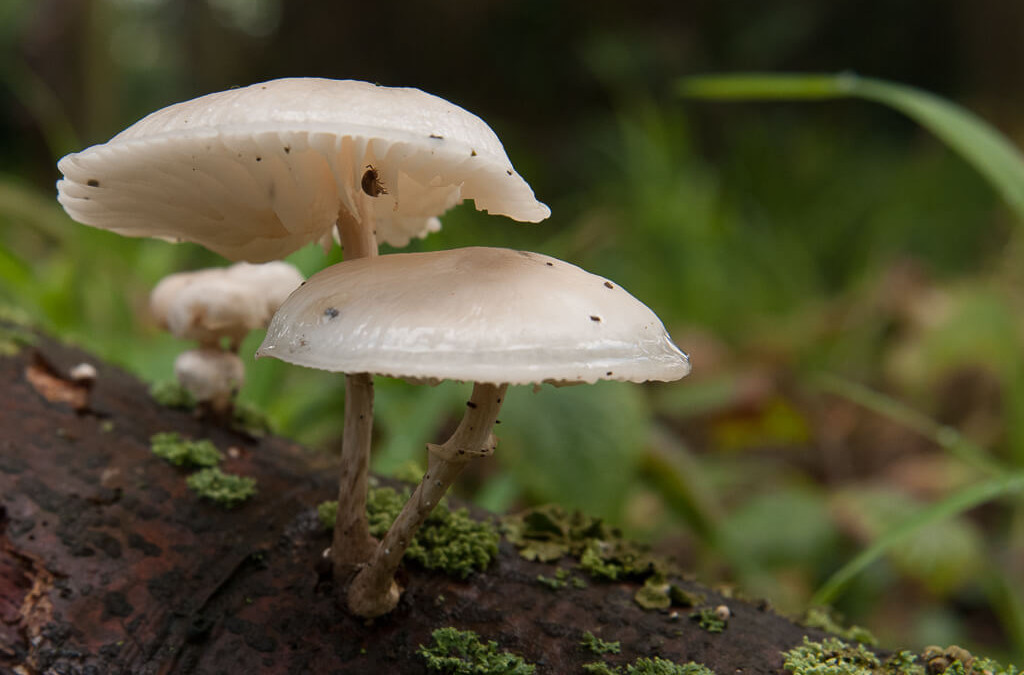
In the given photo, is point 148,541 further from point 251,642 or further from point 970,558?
point 970,558

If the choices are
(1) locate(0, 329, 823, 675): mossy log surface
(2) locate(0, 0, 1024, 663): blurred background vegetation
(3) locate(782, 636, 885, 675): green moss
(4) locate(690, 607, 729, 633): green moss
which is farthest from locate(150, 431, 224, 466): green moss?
(3) locate(782, 636, 885, 675): green moss

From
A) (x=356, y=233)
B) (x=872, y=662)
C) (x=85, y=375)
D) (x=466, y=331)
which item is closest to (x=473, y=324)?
(x=466, y=331)

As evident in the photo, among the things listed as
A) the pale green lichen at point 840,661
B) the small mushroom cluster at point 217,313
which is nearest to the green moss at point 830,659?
the pale green lichen at point 840,661

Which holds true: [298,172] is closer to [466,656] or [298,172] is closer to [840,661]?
[466,656]

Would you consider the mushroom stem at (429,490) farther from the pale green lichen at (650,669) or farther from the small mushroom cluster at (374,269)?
the pale green lichen at (650,669)

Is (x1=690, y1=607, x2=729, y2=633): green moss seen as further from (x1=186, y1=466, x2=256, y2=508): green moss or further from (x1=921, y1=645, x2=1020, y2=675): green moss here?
(x1=186, y1=466, x2=256, y2=508): green moss

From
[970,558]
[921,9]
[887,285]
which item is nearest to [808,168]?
[887,285]
